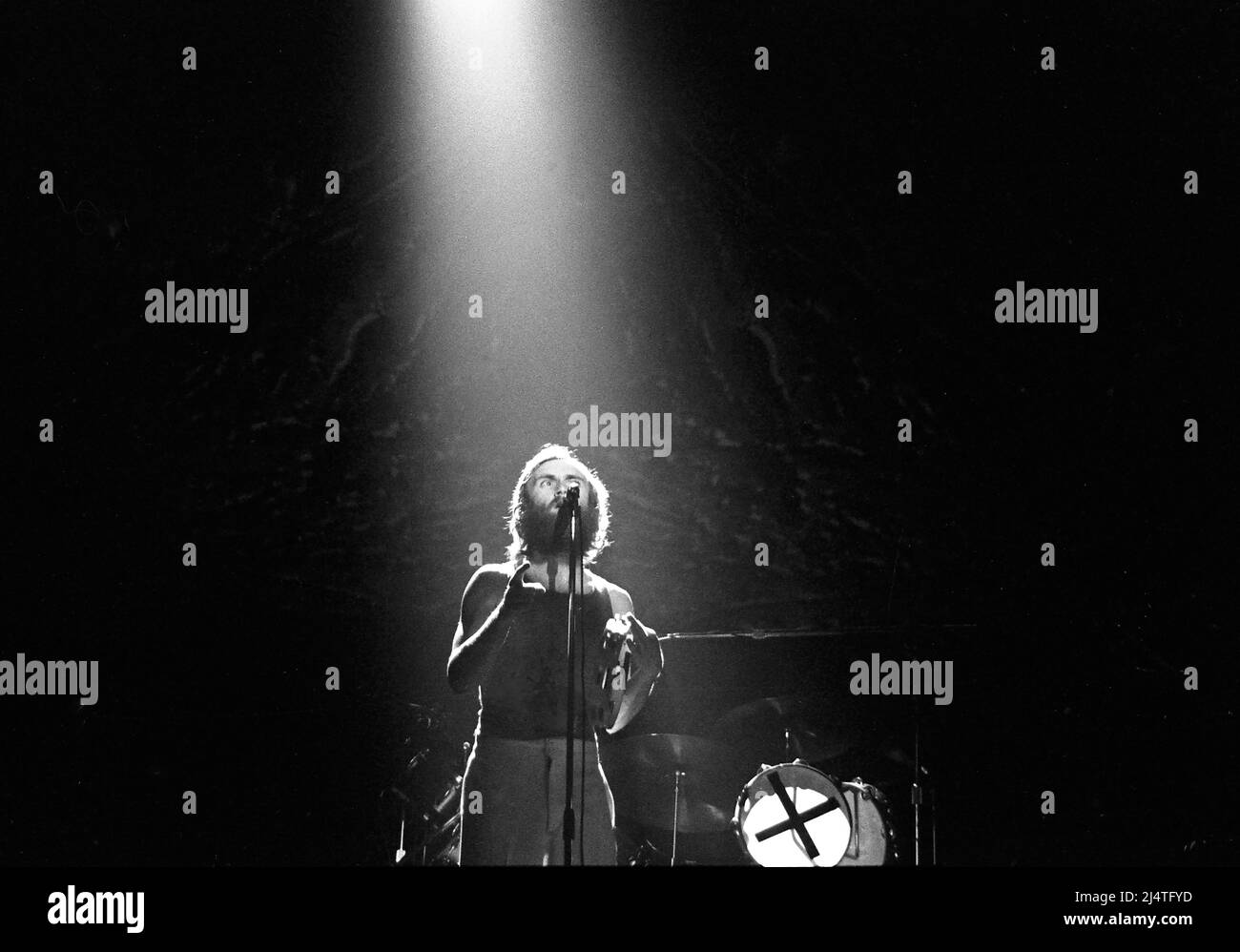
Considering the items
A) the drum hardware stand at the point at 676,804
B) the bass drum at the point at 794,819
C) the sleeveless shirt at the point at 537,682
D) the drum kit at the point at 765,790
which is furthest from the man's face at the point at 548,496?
the bass drum at the point at 794,819

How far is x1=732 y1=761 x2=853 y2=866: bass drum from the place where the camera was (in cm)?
275

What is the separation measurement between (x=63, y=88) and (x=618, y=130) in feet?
4.53

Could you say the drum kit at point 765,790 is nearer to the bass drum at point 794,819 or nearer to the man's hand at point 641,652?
the bass drum at point 794,819

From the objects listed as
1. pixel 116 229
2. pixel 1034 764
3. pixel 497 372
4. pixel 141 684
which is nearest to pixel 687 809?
pixel 1034 764

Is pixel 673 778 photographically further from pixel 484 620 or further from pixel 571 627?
pixel 484 620

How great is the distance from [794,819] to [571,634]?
69cm

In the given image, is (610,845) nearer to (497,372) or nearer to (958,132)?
(497,372)

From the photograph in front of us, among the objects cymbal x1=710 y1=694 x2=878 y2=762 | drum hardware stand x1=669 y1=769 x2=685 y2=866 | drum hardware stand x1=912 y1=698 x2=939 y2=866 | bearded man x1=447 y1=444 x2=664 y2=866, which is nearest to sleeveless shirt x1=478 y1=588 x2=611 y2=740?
bearded man x1=447 y1=444 x2=664 y2=866

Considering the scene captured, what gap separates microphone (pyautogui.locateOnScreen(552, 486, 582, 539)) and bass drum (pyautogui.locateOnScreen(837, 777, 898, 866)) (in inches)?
36.0

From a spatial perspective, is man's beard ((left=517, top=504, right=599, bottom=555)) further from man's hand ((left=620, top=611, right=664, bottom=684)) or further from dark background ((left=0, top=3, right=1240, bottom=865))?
man's hand ((left=620, top=611, right=664, bottom=684))

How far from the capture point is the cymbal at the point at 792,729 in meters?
2.83

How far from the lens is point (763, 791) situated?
2.77 metres

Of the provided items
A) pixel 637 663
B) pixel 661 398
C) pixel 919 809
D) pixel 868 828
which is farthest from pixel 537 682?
pixel 919 809
